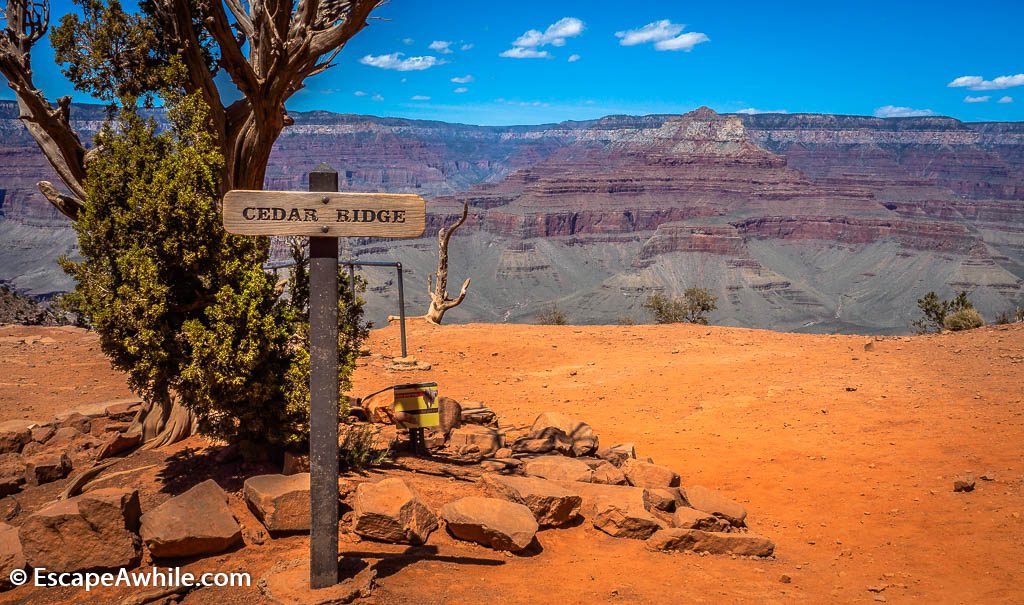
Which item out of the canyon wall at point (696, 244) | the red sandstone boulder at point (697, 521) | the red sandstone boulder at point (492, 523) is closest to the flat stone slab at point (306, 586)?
the red sandstone boulder at point (492, 523)

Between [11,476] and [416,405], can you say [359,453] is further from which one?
[11,476]

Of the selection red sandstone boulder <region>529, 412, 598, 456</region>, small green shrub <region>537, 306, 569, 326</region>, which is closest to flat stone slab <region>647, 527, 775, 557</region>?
red sandstone boulder <region>529, 412, 598, 456</region>

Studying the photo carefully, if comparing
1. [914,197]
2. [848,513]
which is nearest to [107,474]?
[848,513]

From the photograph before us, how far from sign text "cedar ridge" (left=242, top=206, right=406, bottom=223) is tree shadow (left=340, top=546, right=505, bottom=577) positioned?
2.73 metres

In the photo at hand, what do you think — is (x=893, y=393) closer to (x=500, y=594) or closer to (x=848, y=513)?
(x=848, y=513)

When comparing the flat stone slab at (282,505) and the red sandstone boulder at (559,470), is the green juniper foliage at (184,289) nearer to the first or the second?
the flat stone slab at (282,505)

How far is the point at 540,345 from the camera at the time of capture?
20.0 metres

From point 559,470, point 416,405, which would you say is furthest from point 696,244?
point 416,405

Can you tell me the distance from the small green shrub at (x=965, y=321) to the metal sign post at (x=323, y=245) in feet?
72.5

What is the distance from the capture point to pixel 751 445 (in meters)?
11.2

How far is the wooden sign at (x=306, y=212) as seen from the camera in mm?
5230

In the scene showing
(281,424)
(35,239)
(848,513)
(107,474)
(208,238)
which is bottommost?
(848,513)

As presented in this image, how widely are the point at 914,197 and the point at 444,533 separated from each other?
222907 millimetres

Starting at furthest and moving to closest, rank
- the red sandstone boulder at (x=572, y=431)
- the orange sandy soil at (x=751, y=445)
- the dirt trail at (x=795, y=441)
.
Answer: the red sandstone boulder at (x=572, y=431) < the dirt trail at (x=795, y=441) < the orange sandy soil at (x=751, y=445)
